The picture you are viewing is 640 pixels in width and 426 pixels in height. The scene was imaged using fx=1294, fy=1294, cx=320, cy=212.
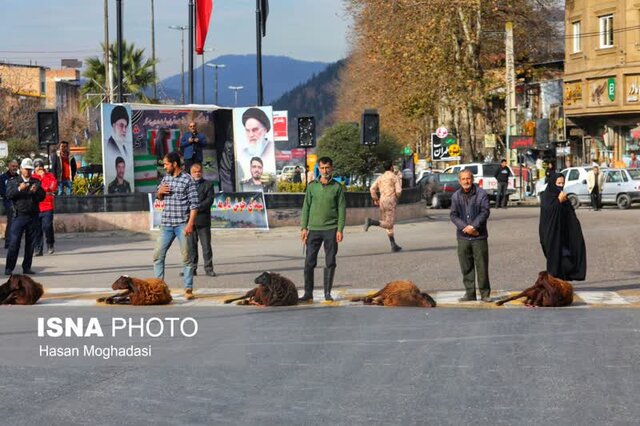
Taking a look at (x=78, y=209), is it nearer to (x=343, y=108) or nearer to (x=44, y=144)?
(x=44, y=144)

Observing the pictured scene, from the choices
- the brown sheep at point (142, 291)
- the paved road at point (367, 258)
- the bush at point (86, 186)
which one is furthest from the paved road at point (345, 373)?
the bush at point (86, 186)

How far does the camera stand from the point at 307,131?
1340 inches

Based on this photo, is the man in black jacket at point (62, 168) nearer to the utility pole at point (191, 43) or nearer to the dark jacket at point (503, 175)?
the utility pole at point (191, 43)

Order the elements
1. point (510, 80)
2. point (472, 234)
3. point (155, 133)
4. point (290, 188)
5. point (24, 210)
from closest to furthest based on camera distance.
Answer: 1. point (472, 234)
2. point (24, 210)
3. point (155, 133)
4. point (290, 188)
5. point (510, 80)

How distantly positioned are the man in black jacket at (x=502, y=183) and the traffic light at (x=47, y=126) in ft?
68.9

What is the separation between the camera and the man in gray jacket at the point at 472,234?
53.3ft

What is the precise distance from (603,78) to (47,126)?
3174 cm

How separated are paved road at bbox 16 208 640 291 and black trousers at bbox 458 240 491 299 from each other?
1.67 m

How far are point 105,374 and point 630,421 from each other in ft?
13.6

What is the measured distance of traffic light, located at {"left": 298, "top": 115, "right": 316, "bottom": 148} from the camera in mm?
33875

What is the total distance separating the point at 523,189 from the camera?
177 feet

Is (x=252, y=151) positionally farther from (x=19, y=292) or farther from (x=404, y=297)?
(x=404, y=297)

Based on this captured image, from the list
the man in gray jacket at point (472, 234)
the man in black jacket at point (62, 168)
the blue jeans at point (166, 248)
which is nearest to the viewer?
the man in gray jacket at point (472, 234)

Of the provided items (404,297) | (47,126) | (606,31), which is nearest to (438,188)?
(606,31)
